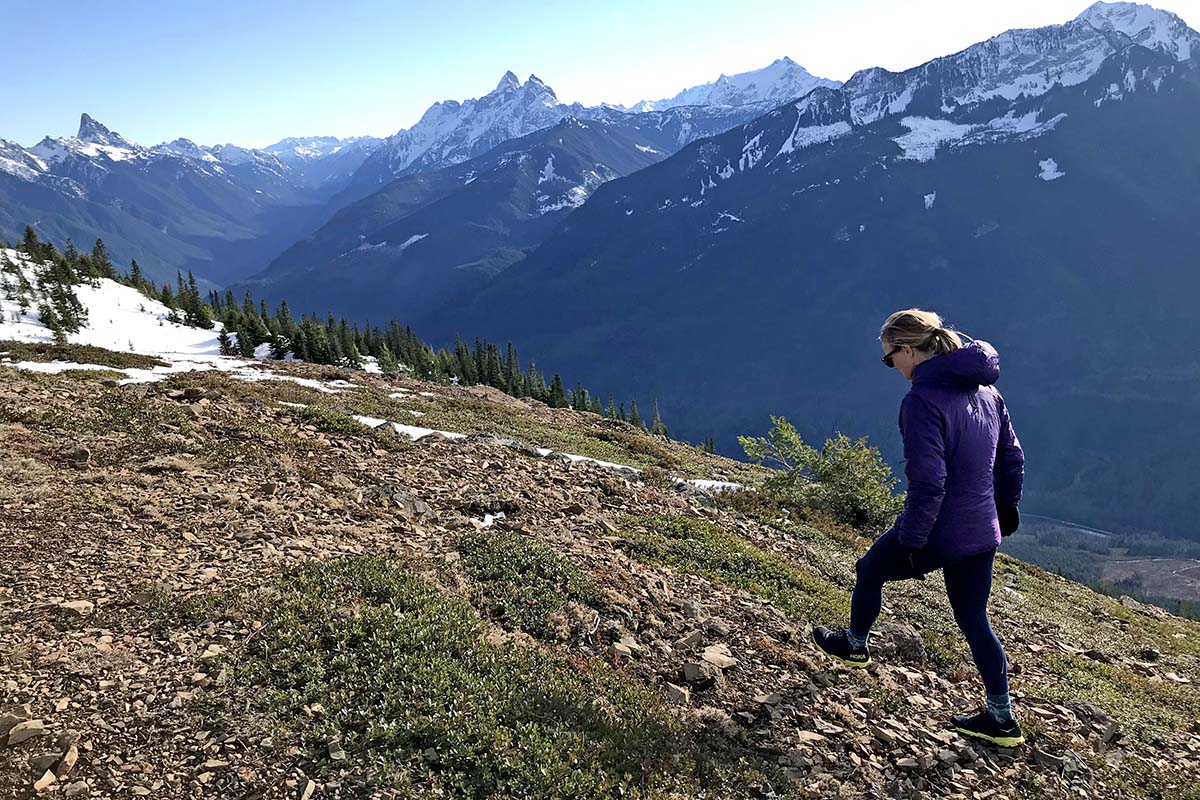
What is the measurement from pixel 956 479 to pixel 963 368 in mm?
1048

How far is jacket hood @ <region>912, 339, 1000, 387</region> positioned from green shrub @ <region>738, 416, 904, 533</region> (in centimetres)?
1270

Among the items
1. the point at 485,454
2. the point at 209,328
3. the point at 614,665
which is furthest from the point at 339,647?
the point at 209,328

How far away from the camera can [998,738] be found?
6.35 m

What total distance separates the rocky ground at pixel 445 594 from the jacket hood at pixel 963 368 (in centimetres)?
374

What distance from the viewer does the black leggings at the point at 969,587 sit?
19.6ft

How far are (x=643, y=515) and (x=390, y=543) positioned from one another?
5578mm

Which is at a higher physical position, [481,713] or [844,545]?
[481,713]

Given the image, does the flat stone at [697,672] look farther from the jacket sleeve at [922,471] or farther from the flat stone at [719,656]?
the jacket sleeve at [922,471]

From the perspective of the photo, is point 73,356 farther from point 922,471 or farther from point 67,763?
point 922,471

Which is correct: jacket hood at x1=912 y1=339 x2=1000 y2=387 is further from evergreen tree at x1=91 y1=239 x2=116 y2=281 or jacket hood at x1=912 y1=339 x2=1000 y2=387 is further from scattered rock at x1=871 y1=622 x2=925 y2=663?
evergreen tree at x1=91 y1=239 x2=116 y2=281

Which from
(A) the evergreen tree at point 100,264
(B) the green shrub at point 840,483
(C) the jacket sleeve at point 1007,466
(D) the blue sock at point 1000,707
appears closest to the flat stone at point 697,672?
(D) the blue sock at point 1000,707

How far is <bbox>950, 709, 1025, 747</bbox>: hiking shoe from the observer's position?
632cm

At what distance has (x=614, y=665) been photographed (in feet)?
22.6

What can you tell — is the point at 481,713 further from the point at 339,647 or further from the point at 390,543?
the point at 390,543
